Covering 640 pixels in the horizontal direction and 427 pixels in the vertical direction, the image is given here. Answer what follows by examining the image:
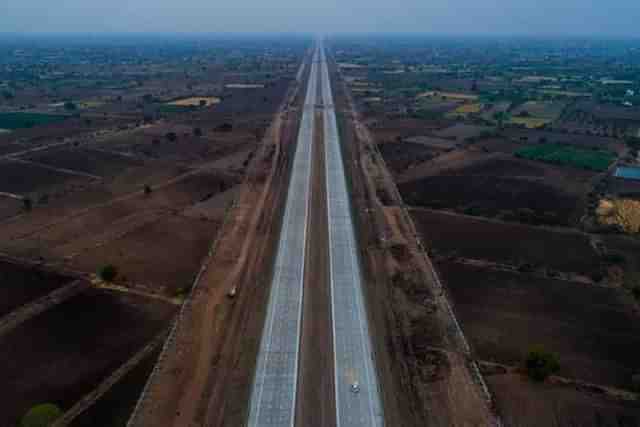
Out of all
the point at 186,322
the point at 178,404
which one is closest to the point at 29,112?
the point at 186,322

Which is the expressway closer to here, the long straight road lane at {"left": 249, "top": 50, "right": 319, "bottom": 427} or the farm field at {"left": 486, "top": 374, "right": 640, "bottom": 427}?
the long straight road lane at {"left": 249, "top": 50, "right": 319, "bottom": 427}

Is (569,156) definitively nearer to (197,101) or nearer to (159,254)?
(159,254)

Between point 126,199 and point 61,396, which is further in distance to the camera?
point 126,199

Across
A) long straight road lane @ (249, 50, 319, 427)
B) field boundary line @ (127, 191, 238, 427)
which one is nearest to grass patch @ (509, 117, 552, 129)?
long straight road lane @ (249, 50, 319, 427)

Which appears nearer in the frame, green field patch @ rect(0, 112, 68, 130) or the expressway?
the expressway

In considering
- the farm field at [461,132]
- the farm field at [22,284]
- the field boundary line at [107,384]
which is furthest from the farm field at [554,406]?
the farm field at [461,132]

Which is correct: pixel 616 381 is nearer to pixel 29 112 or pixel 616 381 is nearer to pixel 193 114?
pixel 193 114
